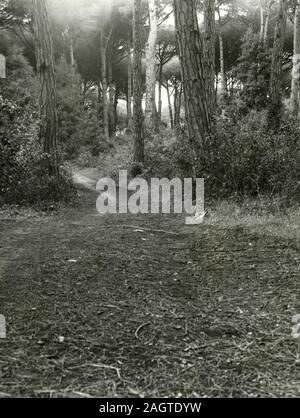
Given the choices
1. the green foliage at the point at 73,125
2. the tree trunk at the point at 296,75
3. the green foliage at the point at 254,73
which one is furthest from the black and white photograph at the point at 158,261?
the green foliage at the point at 254,73

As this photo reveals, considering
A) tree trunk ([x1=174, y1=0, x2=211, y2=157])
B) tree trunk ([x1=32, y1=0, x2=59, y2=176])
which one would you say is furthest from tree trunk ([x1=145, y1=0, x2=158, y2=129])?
tree trunk ([x1=174, y1=0, x2=211, y2=157])

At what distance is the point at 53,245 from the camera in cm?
560

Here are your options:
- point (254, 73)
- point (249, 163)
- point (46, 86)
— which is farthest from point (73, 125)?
point (249, 163)

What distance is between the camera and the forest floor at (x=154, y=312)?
2619mm

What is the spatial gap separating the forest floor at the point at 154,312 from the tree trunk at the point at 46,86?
3.66m

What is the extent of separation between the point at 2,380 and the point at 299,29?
1619 centimetres

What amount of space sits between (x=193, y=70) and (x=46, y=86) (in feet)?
10.8

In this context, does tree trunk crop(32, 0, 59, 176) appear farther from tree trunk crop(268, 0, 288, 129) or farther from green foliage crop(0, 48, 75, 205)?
tree trunk crop(268, 0, 288, 129)

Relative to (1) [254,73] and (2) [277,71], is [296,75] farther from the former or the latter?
(1) [254,73]

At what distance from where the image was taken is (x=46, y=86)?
9508 mm

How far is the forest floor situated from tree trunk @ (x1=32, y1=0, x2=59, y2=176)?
3.66 meters

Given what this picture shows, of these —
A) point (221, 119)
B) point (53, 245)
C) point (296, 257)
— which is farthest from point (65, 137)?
point (296, 257)

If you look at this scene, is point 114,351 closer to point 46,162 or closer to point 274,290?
point 274,290

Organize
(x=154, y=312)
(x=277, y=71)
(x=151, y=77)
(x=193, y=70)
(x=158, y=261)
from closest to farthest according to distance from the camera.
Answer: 1. (x=154, y=312)
2. (x=158, y=261)
3. (x=193, y=70)
4. (x=277, y=71)
5. (x=151, y=77)
